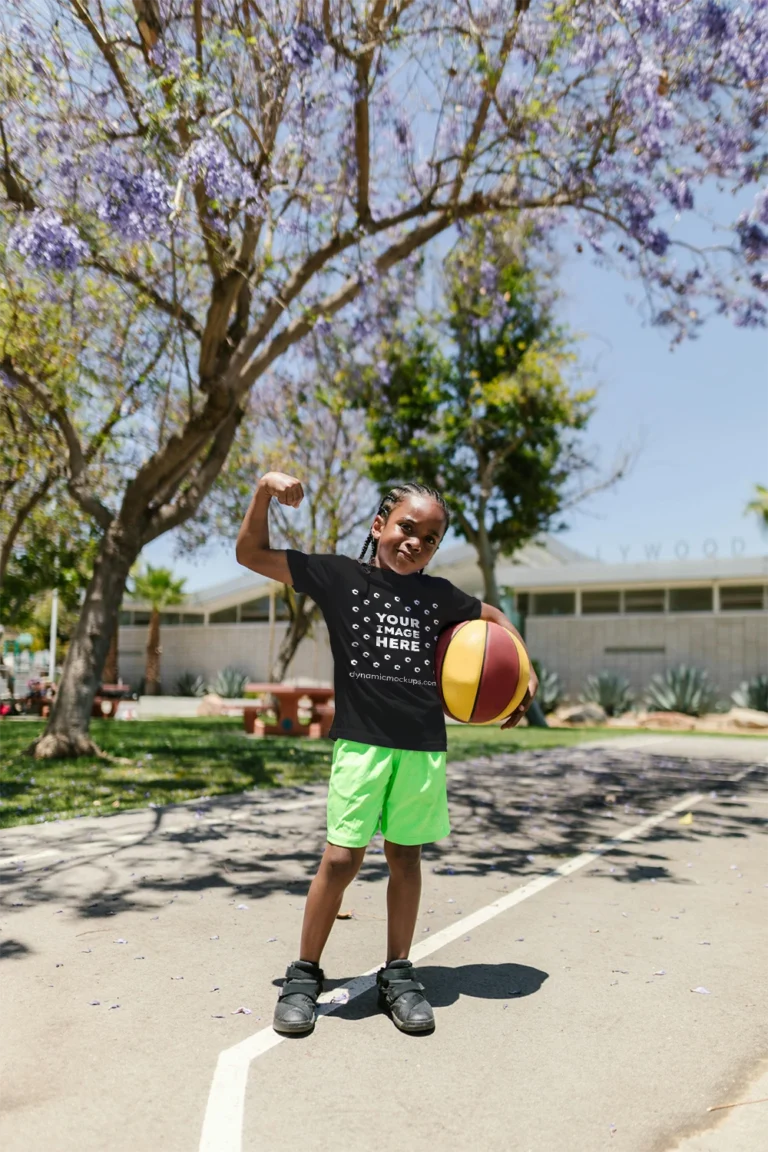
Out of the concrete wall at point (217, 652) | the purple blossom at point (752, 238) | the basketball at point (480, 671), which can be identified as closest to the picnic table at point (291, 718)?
the purple blossom at point (752, 238)

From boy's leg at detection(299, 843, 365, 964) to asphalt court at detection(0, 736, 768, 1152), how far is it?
0.96 ft

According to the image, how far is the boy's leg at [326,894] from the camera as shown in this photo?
3.57 meters

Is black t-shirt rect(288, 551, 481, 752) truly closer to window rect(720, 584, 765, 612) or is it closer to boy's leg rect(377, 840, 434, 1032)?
boy's leg rect(377, 840, 434, 1032)

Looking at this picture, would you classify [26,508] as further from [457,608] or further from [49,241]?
[457,608]

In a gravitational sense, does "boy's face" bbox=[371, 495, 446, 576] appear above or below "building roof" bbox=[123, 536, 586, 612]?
below

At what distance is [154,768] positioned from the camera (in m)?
11.4

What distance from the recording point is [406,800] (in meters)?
3.61

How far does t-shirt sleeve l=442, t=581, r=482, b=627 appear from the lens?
3887 millimetres

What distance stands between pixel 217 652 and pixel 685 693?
66.9 feet

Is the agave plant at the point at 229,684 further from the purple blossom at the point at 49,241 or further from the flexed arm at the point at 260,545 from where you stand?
the flexed arm at the point at 260,545

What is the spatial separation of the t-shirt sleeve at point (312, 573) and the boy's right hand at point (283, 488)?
0.27m

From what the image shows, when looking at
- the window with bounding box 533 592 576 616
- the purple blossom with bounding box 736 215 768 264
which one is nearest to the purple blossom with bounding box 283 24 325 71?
the purple blossom with bounding box 736 215 768 264

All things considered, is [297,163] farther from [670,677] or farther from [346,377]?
[670,677]

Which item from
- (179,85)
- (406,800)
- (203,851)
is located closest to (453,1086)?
(406,800)
